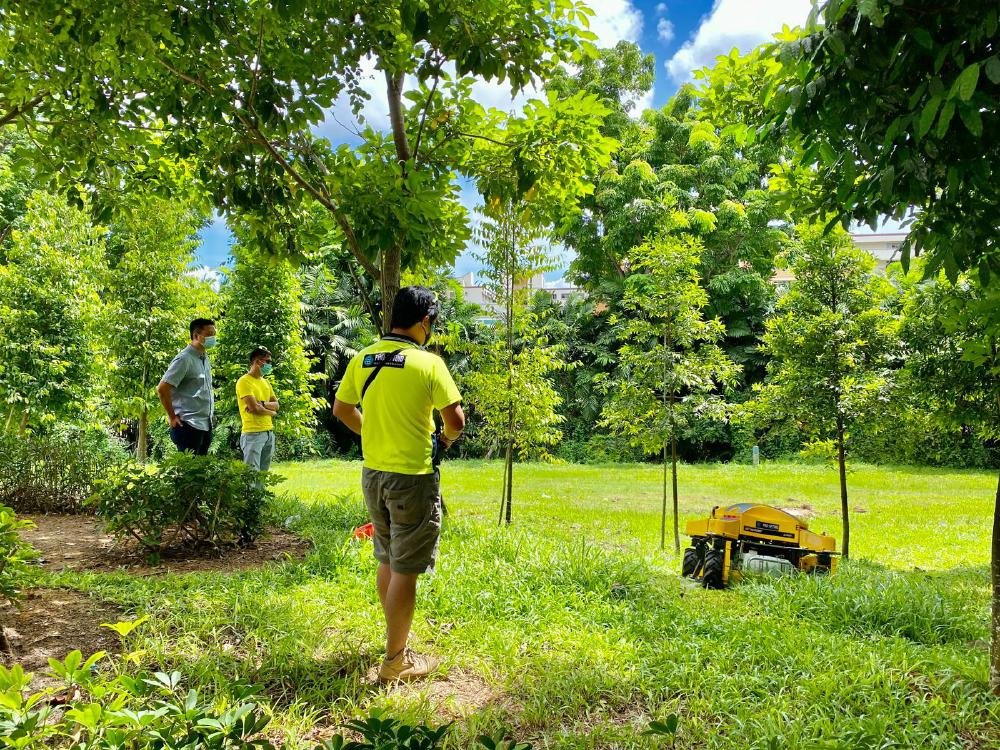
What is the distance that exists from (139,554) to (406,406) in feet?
11.9

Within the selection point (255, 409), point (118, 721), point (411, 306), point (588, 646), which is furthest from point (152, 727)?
point (255, 409)

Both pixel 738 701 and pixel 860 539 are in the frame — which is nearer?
pixel 738 701

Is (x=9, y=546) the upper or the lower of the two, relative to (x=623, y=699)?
upper

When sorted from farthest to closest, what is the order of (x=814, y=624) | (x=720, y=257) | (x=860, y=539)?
(x=720, y=257) → (x=860, y=539) → (x=814, y=624)

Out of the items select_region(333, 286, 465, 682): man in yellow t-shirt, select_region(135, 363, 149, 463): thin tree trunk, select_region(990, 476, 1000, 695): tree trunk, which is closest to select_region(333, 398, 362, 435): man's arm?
select_region(333, 286, 465, 682): man in yellow t-shirt

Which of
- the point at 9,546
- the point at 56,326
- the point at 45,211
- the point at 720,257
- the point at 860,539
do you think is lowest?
the point at 860,539

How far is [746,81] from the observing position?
14.1ft

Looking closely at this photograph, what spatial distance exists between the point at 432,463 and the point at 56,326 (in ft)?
33.8

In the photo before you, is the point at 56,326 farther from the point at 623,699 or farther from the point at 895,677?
the point at 895,677

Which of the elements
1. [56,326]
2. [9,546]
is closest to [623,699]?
[9,546]

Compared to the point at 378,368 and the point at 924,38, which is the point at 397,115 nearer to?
the point at 378,368

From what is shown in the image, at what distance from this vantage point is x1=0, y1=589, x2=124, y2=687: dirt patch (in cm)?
321

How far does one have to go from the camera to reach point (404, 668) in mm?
3201

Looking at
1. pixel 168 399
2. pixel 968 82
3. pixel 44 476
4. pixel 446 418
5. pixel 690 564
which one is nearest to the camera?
pixel 968 82
